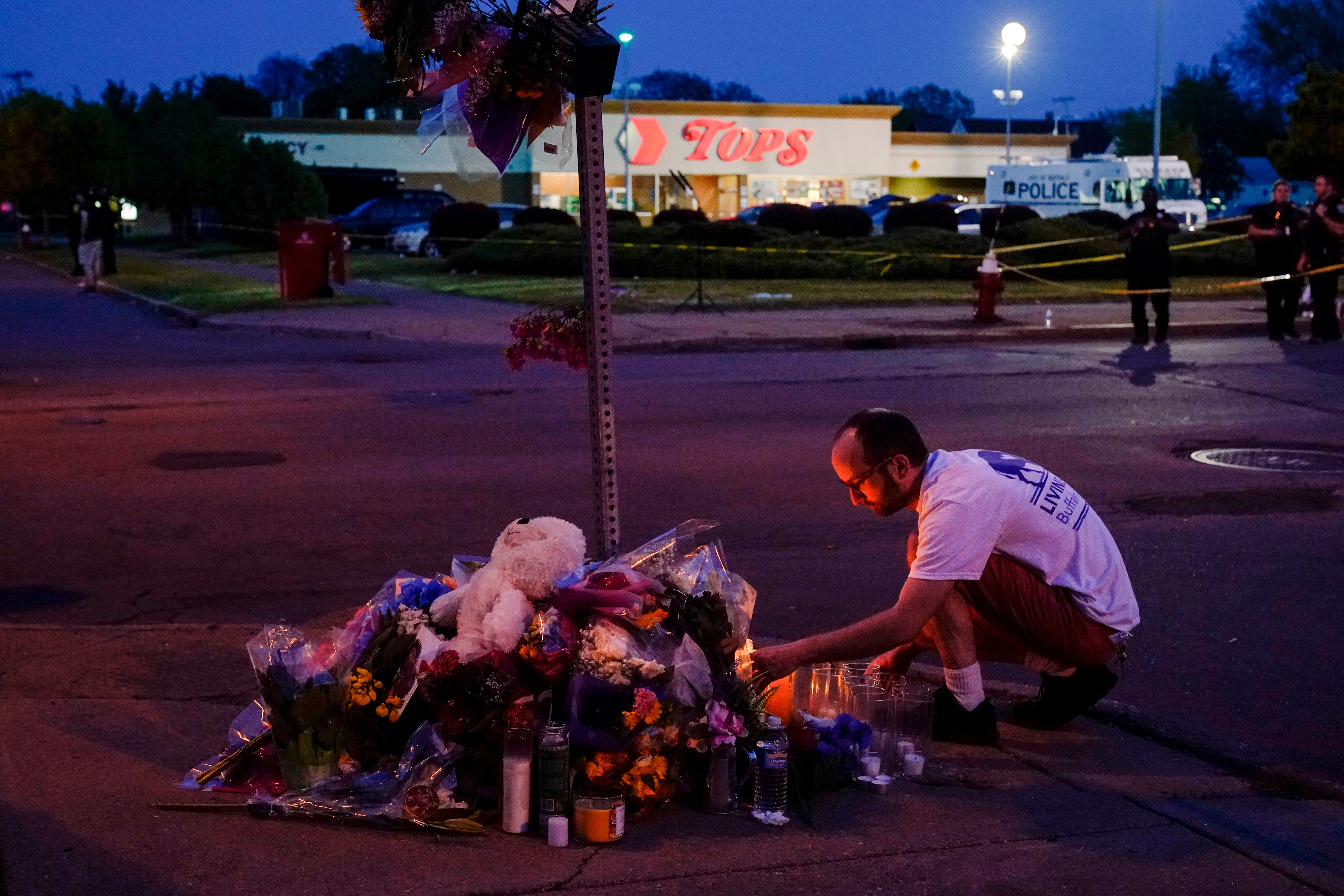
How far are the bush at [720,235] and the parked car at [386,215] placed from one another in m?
13.3

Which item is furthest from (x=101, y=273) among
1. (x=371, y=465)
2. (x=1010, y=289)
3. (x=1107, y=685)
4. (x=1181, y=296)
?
(x=1107, y=685)

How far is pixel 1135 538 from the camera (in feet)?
26.3

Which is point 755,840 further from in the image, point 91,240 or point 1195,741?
point 91,240

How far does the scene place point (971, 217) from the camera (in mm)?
44156

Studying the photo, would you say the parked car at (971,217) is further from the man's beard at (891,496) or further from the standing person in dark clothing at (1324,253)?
the man's beard at (891,496)

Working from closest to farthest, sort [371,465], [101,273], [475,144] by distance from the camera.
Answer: [475,144] → [371,465] → [101,273]

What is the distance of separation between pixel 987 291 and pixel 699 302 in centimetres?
435

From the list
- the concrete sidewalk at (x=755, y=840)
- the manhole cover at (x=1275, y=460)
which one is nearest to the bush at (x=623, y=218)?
the manhole cover at (x=1275, y=460)

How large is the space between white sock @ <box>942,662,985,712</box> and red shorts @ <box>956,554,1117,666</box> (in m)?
0.21

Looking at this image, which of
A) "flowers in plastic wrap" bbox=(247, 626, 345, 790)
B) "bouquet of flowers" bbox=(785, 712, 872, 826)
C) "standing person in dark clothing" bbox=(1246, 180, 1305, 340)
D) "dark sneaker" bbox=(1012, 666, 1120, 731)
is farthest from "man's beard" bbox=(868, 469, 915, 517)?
"standing person in dark clothing" bbox=(1246, 180, 1305, 340)

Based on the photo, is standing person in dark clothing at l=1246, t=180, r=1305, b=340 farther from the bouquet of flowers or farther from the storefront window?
the storefront window

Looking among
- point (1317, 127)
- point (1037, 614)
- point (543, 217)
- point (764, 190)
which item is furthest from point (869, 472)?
point (764, 190)

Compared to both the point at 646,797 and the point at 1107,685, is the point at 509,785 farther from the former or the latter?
the point at 1107,685

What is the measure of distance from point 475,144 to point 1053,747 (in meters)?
2.74
